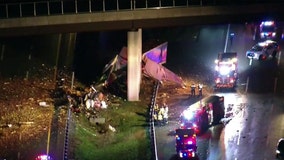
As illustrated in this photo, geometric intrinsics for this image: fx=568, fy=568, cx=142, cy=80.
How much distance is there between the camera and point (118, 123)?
36969 millimetres

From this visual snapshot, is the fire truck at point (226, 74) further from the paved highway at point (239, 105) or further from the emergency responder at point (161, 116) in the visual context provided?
the emergency responder at point (161, 116)

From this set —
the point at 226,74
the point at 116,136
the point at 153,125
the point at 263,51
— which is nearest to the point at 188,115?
the point at 153,125

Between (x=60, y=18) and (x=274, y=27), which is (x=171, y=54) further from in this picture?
(x=60, y=18)

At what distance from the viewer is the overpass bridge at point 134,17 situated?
3903 centimetres

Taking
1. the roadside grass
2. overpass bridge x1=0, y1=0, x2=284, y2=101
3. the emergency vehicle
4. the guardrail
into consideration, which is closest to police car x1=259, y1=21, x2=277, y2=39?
overpass bridge x1=0, y1=0, x2=284, y2=101

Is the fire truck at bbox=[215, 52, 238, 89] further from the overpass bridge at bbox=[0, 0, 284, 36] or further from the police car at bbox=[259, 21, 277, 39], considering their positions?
the police car at bbox=[259, 21, 277, 39]

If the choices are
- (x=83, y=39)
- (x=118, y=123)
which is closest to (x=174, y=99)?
(x=118, y=123)

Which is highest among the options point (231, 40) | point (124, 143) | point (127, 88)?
point (231, 40)

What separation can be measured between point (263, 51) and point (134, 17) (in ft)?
49.2

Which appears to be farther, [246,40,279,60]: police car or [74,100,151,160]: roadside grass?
[246,40,279,60]: police car

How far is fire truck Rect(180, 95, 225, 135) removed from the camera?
34.6 m

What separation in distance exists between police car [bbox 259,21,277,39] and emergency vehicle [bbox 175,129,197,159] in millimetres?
26906

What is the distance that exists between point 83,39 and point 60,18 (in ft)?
68.5

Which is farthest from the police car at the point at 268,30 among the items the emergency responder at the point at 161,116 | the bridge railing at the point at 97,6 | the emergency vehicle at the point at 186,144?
the emergency vehicle at the point at 186,144
